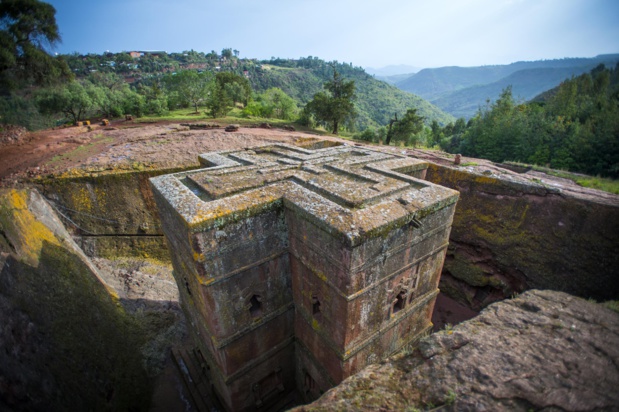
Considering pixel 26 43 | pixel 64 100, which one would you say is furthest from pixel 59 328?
pixel 64 100

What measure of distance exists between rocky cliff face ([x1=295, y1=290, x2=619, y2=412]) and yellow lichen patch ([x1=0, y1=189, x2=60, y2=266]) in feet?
32.5

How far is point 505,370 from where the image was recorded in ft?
11.8

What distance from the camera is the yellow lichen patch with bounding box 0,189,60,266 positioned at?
27.2ft

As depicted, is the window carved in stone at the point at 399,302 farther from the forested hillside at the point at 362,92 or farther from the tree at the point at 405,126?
the forested hillside at the point at 362,92

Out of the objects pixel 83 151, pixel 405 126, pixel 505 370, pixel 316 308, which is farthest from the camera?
pixel 405 126

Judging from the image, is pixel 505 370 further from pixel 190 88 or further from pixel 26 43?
pixel 190 88

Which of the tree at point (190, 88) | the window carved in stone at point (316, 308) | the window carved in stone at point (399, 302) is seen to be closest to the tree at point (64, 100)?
the tree at point (190, 88)

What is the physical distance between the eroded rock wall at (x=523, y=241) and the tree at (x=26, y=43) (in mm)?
28843

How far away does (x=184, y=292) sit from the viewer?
8039 millimetres

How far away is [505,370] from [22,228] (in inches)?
528

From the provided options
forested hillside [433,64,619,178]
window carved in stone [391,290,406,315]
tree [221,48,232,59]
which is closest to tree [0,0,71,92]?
window carved in stone [391,290,406,315]

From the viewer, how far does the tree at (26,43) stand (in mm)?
19625

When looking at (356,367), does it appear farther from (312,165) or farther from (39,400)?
(39,400)

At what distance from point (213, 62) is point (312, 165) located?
6504 inches
